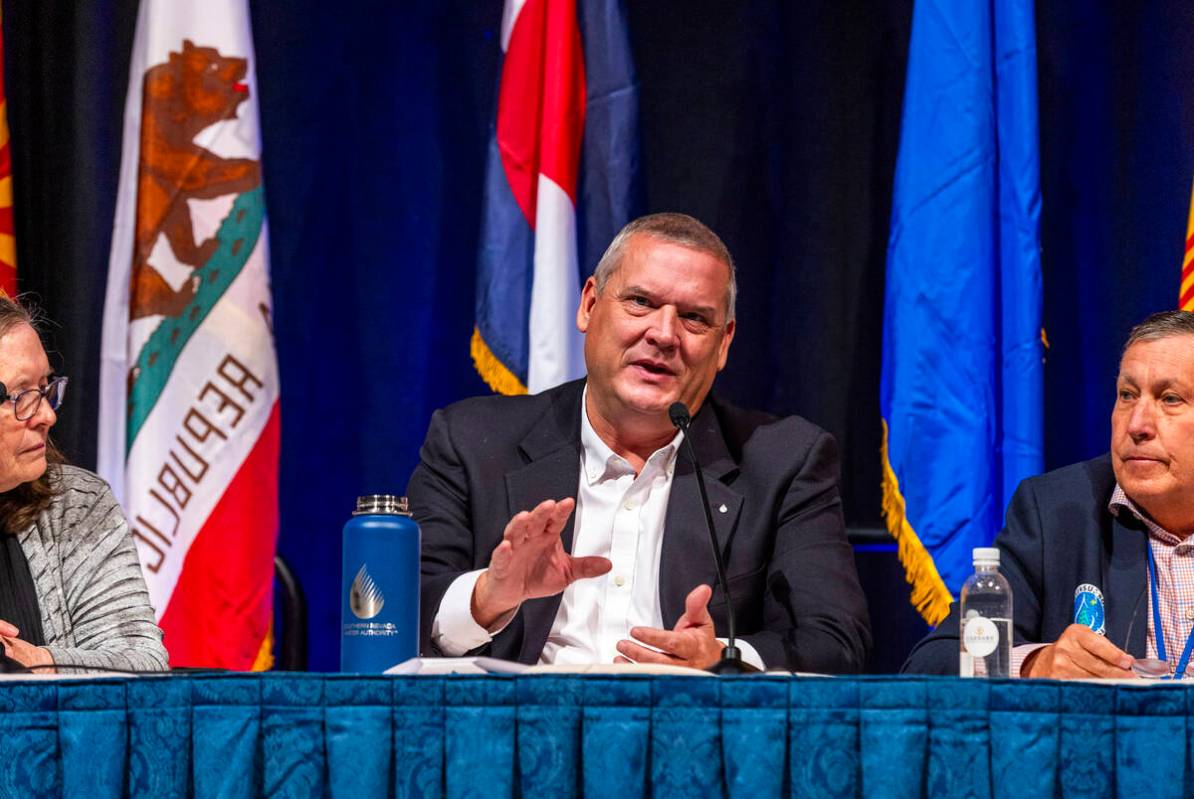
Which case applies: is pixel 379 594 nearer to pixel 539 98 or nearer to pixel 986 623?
pixel 986 623

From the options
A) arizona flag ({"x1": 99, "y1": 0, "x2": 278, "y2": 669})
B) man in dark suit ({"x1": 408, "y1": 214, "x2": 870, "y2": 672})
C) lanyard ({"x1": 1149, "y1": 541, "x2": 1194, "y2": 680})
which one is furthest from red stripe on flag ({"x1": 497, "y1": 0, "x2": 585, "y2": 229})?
lanyard ({"x1": 1149, "y1": 541, "x2": 1194, "y2": 680})

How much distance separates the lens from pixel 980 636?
2.21 meters

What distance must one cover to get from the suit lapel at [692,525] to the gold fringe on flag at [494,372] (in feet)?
2.83

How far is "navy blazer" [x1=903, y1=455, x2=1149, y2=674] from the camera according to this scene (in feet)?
9.01

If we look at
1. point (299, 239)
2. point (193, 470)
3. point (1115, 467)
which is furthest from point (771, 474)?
point (299, 239)

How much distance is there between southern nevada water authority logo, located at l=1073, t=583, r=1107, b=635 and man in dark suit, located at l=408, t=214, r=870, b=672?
406mm

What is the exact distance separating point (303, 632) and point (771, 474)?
1.69 meters

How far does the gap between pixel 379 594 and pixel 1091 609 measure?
1397 millimetres

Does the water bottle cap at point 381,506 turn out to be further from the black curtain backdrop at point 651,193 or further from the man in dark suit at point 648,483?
the black curtain backdrop at point 651,193

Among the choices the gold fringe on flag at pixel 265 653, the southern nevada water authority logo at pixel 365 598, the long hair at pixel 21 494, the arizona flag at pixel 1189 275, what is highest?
the arizona flag at pixel 1189 275

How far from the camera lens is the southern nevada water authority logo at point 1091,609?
108 inches

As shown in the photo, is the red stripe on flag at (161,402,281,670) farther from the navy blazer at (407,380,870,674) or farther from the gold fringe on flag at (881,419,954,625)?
the gold fringe on flag at (881,419,954,625)

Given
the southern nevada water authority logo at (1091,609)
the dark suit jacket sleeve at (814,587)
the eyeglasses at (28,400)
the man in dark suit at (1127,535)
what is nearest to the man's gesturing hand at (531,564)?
the dark suit jacket sleeve at (814,587)

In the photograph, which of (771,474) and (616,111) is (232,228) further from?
(771,474)
